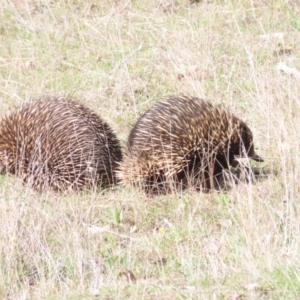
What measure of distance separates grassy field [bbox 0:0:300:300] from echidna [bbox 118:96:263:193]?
0.64ft

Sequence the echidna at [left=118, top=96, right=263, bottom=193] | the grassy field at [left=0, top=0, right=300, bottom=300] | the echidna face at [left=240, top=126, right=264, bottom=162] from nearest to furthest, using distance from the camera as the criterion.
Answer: the grassy field at [left=0, top=0, right=300, bottom=300]
the echidna at [left=118, top=96, right=263, bottom=193]
the echidna face at [left=240, top=126, right=264, bottom=162]

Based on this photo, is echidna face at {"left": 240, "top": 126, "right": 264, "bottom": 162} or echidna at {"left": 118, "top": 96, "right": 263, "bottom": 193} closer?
echidna at {"left": 118, "top": 96, "right": 263, "bottom": 193}

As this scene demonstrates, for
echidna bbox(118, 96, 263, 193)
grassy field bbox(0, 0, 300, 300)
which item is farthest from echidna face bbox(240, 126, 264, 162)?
grassy field bbox(0, 0, 300, 300)

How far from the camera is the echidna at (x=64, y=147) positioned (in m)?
6.38

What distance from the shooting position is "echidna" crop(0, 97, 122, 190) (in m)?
6.38

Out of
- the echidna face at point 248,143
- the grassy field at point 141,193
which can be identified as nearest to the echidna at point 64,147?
the grassy field at point 141,193

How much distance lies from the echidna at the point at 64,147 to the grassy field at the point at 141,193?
0.17 metres

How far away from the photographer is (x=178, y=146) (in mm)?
6367

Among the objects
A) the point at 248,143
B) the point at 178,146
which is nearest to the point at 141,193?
the point at 178,146

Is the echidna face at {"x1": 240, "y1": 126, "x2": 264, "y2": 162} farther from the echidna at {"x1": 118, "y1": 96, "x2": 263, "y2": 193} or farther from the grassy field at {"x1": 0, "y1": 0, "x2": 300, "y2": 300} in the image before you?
the grassy field at {"x1": 0, "y1": 0, "x2": 300, "y2": 300}

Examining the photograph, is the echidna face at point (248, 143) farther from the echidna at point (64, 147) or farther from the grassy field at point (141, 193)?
the echidna at point (64, 147)

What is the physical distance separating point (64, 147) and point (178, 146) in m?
0.84

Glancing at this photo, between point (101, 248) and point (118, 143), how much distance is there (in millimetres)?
1624

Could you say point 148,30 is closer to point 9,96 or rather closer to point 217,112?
point 9,96
